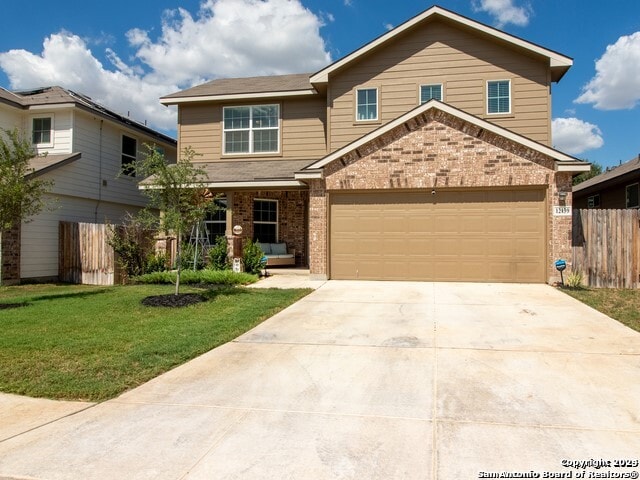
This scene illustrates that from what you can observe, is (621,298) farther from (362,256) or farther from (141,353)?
(141,353)

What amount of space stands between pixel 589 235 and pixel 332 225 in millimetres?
6864

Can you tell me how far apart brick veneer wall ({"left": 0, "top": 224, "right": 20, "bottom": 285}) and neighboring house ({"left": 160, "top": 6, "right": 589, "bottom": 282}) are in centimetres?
617

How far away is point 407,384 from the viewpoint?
5121 mm

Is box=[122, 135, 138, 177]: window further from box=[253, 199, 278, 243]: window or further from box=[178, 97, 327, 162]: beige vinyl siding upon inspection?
box=[253, 199, 278, 243]: window

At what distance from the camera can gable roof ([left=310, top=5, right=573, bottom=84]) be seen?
13.8 metres

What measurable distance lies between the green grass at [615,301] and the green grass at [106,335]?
630 cm

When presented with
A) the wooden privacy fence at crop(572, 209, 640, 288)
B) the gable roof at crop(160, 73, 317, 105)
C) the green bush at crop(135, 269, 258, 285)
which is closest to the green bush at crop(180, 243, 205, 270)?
the green bush at crop(135, 269, 258, 285)

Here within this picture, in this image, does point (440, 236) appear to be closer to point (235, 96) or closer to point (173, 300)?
point (173, 300)

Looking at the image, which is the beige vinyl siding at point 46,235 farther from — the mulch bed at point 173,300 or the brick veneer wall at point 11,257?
the mulch bed at point 173,300

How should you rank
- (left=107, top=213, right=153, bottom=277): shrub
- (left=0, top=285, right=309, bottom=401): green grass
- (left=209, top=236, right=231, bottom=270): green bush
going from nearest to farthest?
(left=0, top=285, right=309, bottom=401): green grass < (left=107, top=213, right=153, bottom=277): shrub < (left=209, top=236, right=231, bottom=270): green bush

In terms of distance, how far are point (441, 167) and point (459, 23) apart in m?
5.26

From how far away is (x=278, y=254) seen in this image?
55.4ft

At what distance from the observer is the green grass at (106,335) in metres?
5.32

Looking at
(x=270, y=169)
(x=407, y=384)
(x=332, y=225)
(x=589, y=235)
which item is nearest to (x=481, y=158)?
(x=589, y=235)
